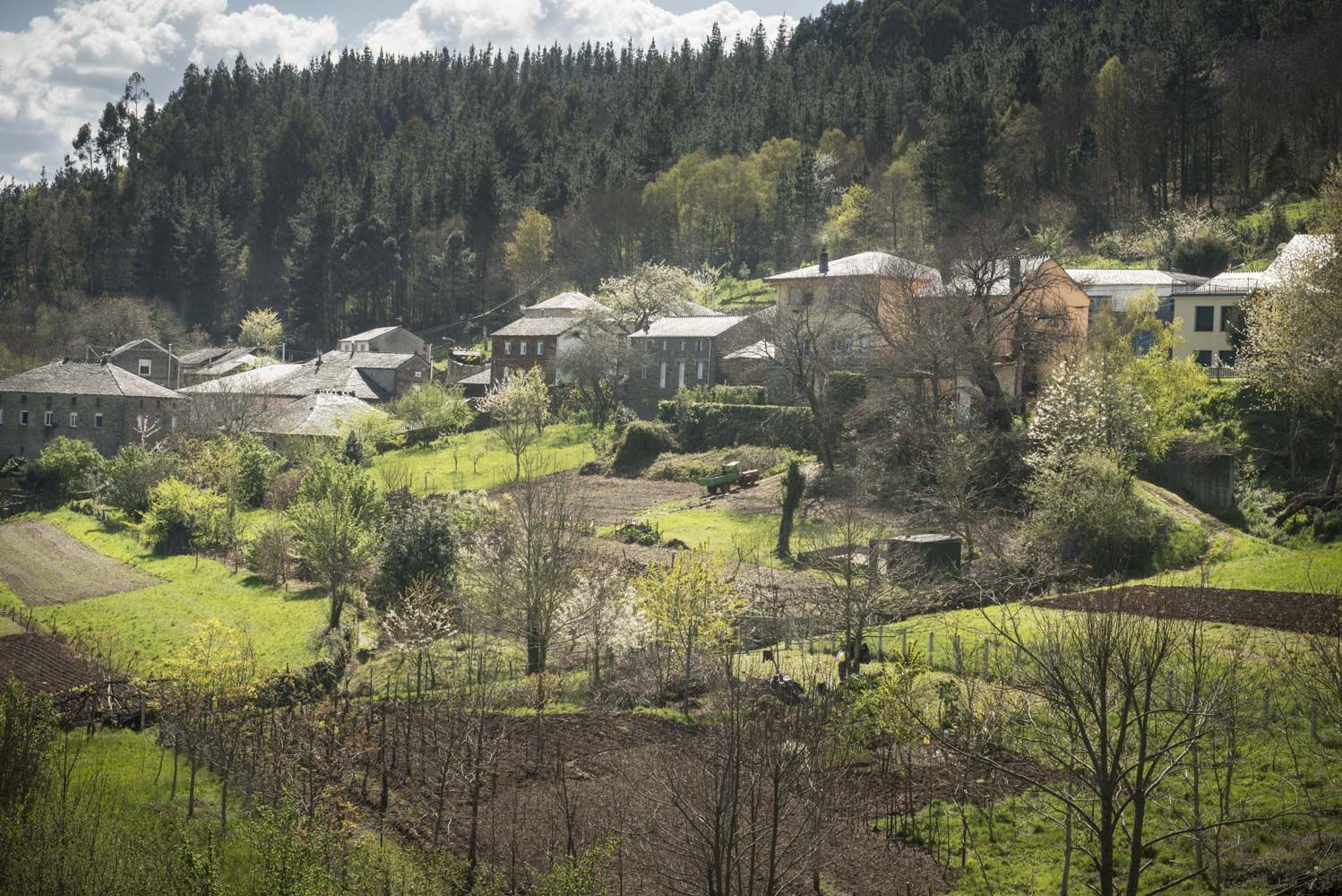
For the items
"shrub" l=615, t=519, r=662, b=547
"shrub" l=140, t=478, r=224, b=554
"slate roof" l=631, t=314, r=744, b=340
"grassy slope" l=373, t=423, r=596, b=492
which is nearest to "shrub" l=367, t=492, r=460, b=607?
"shrub" l=615, t=519, r=662, b=547

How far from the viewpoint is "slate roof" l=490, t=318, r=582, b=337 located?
224ft

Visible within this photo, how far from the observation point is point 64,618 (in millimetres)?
34438

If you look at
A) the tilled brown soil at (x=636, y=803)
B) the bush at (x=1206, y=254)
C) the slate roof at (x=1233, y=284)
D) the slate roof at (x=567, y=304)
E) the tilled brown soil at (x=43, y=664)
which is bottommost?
the tilled brown soil at (x=43, y=664)

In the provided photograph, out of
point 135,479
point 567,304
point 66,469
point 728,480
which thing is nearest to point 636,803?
point 728,480


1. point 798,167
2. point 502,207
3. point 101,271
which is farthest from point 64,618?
point 101,271

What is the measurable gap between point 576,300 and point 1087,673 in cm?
6456

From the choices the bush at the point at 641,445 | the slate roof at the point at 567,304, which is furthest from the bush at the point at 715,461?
the slate roof at the point at 567,304

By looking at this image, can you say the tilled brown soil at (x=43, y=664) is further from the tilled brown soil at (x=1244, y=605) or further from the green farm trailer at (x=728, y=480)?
the tilled brown soil at (x=1244, y=605)

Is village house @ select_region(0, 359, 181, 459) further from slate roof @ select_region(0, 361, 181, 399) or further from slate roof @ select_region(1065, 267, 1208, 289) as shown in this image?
slate roof @ select_region(1065, 267, 1208, 289)

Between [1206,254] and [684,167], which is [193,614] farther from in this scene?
[684,167]

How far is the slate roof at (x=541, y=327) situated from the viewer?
68188 millimetres

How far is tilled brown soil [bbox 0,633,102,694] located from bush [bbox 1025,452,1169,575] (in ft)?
83.0

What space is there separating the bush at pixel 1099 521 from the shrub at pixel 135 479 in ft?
126

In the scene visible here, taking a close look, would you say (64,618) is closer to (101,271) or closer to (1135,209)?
(1135,209)
